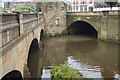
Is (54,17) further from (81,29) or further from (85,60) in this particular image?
(85,60)

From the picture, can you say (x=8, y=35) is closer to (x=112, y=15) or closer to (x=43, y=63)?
(x=43, y=63)

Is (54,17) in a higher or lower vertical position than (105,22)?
higher

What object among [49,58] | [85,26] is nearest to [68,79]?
[49,58]

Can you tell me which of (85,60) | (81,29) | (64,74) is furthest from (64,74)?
(81,29)

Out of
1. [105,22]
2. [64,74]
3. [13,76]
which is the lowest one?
[64,74]

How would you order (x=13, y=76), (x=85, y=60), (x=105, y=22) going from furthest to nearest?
1. (x=105, y=22)
2. (x=85, y=60)
3. (x=13, y=76)

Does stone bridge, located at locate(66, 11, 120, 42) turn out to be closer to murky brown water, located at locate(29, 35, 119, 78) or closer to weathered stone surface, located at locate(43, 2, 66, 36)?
murky brown water, located at locate(29, 35, 119, 78)

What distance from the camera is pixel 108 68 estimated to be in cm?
1421

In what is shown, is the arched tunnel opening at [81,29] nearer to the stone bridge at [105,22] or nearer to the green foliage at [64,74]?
the stone bridge at [105,22]

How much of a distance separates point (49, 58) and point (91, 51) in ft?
17.4

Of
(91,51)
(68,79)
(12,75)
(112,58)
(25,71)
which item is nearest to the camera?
(12,75)

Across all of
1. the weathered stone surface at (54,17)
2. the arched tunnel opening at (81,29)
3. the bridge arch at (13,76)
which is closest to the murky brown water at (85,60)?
the bridge arch at (13,76)

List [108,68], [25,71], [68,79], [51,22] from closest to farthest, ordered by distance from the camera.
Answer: [25,71], [68,79], [108,68], [51,22]

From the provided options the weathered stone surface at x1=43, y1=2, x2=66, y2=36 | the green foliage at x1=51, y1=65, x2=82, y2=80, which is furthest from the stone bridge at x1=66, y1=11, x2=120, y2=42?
the green foliage at x1=51, y1=65, x2=82, y2=80
